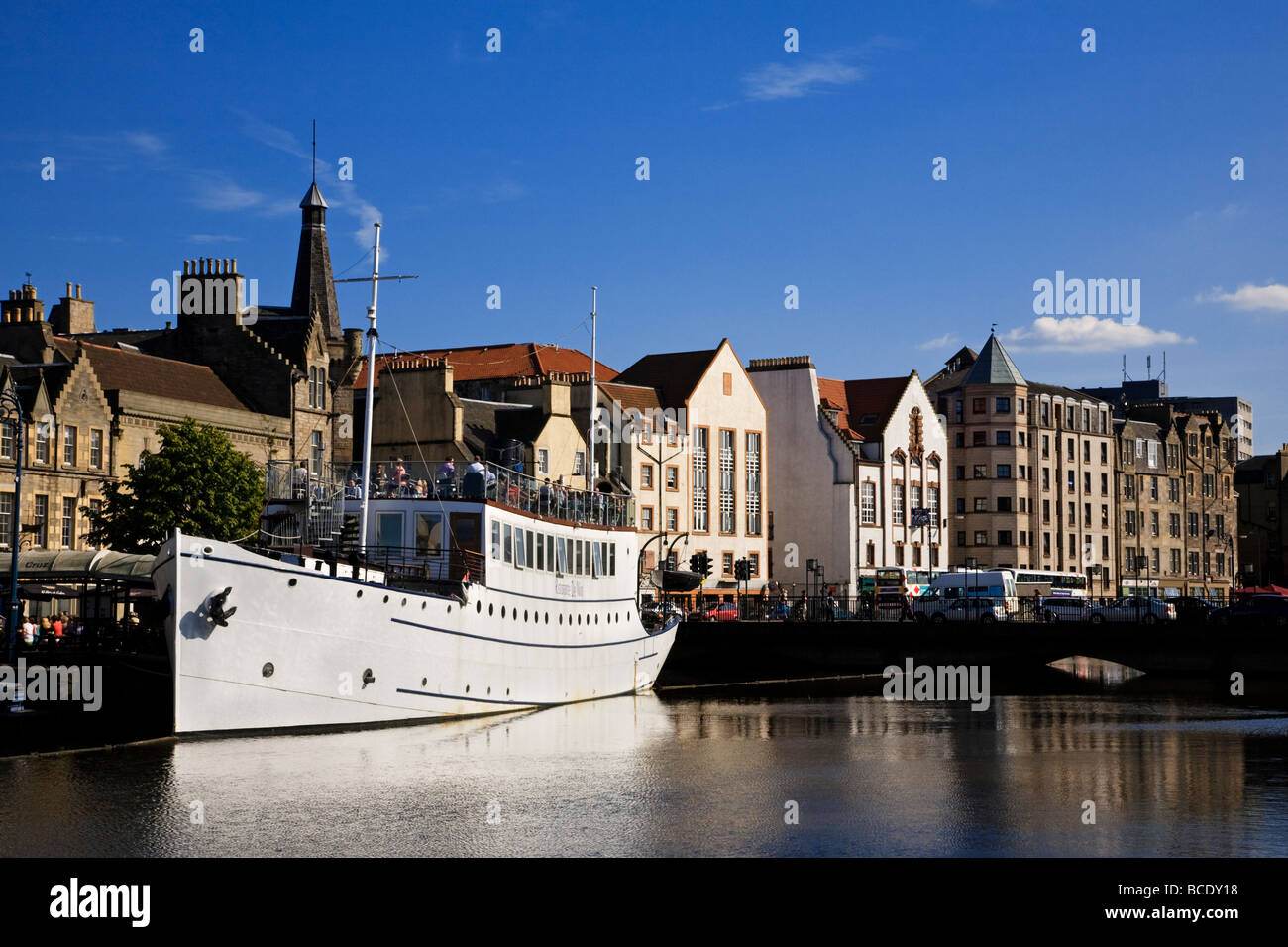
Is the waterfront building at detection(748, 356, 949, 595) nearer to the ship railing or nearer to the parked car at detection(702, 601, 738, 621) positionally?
the parked car at detection(702, 601, 738, 621)

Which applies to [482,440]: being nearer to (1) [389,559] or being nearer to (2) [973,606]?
(2) [973,606]

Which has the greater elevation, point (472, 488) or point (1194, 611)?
point (472, 488)

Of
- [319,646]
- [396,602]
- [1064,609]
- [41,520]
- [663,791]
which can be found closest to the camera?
Result: [663,791]

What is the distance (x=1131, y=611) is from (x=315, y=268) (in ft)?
185

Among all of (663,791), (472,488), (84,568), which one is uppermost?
(472,488)

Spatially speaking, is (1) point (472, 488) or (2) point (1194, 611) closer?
(1) point (472, 488)

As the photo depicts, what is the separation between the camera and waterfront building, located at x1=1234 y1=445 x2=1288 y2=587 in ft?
538

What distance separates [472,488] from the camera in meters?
42.8

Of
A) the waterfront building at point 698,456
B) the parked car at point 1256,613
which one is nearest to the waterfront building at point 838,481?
the waterfront building at point 698,456

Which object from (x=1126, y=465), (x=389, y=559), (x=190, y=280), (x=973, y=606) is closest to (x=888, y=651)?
(x=973, y=606)

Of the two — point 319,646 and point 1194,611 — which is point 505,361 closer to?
point 1194,611

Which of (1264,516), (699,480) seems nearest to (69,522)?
(699,480)

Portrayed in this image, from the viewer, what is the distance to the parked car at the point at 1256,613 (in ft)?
230

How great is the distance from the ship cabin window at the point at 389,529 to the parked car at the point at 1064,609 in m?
43.6
